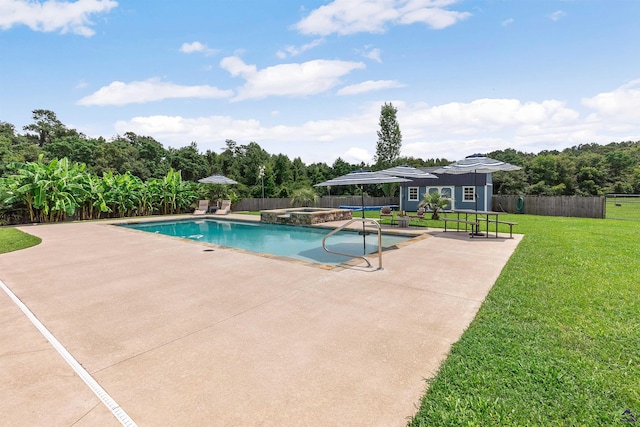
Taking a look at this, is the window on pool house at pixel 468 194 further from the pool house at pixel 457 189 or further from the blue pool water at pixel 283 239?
the blue pool water at pixel 283 239

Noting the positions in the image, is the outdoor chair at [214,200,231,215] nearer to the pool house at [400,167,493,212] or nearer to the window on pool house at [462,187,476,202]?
the pool house at [400,167,493,212]

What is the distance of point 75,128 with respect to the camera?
48.5 metres

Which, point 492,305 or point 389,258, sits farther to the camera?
point 389,258

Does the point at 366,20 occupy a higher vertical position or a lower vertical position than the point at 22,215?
higher

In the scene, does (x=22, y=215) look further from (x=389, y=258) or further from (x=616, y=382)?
(x=616, y=382)

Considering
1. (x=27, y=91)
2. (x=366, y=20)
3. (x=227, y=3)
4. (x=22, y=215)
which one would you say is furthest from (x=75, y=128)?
(x=366, y=20)

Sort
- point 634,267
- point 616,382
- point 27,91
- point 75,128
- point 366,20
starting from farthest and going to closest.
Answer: point 75,128, point 27,91, point 366,20, point 634,267, point 616,382

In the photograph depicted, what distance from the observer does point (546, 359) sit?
258 cm

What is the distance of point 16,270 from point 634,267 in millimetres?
12129

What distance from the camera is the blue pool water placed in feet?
28.1

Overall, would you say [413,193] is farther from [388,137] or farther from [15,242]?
[15,242]

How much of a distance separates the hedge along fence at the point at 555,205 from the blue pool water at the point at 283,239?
12.8 m

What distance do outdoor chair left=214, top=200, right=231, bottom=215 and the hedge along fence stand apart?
18.4m

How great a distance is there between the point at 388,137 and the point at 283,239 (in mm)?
27624
